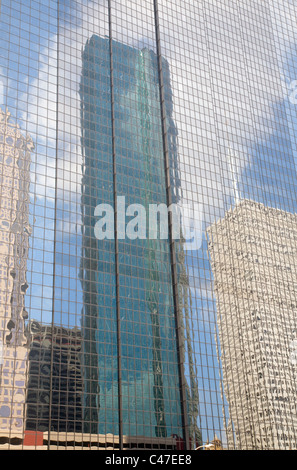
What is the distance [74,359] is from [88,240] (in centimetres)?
1724

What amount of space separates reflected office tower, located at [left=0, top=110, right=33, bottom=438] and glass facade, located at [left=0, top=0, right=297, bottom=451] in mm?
179

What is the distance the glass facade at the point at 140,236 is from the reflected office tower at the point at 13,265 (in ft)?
0.59

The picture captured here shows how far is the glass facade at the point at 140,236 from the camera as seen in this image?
72.9 meters

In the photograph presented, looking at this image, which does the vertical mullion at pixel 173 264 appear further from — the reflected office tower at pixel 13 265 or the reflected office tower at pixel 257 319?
the reflected office tower at pixel 13 265

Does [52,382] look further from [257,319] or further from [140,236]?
[257,319]

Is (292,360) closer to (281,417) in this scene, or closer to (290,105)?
(281,417)

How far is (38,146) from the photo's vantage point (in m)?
82.2

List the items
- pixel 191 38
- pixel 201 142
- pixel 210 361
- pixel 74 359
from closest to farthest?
pixel 74 359 → pixel 210 361 → pixel 201 142 → pixel 191 38

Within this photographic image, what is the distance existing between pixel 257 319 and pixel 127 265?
24.9 meters

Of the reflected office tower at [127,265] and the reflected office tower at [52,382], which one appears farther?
the reflected office tower at [127,265]

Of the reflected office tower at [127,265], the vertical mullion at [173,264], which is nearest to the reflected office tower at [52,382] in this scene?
the reflected office tower at [127,265]

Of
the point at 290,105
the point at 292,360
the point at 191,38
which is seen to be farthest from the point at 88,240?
the point at 290,105

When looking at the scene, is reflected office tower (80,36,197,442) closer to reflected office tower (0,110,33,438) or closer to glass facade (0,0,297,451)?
glass facade (0,0,297,451)

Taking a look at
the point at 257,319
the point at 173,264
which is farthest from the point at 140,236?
the point at 257,319
